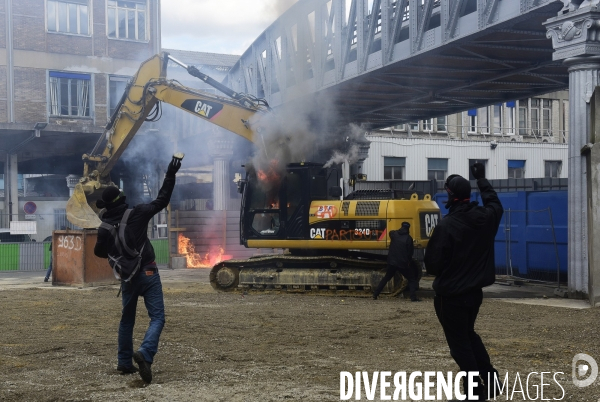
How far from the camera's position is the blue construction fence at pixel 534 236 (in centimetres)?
1698

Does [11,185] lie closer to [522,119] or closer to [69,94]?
[69,94]

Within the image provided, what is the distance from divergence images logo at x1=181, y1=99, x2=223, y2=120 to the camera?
16188 mm

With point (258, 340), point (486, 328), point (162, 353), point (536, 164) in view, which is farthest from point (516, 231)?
point (536, 164)

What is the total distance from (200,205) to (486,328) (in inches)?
894


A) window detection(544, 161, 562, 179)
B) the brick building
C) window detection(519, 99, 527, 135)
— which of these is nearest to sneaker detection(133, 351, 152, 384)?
the brick building

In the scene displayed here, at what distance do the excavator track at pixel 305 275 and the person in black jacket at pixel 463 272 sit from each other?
28.6 ft

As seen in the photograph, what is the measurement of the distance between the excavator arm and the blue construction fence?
22.2 feet

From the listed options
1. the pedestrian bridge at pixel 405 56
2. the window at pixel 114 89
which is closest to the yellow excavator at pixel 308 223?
the pedestrian bridge at pixel 405 56

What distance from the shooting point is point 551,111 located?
41.2 m

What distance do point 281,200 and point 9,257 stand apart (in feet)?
40.1

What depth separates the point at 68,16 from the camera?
3484 cm

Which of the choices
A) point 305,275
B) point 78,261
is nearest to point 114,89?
point 78,261

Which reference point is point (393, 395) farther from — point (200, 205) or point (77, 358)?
point (200, 205)

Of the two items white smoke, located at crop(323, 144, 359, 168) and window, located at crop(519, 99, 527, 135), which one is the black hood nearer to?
white smoke, located at crop(323, 144, 359, 168)
